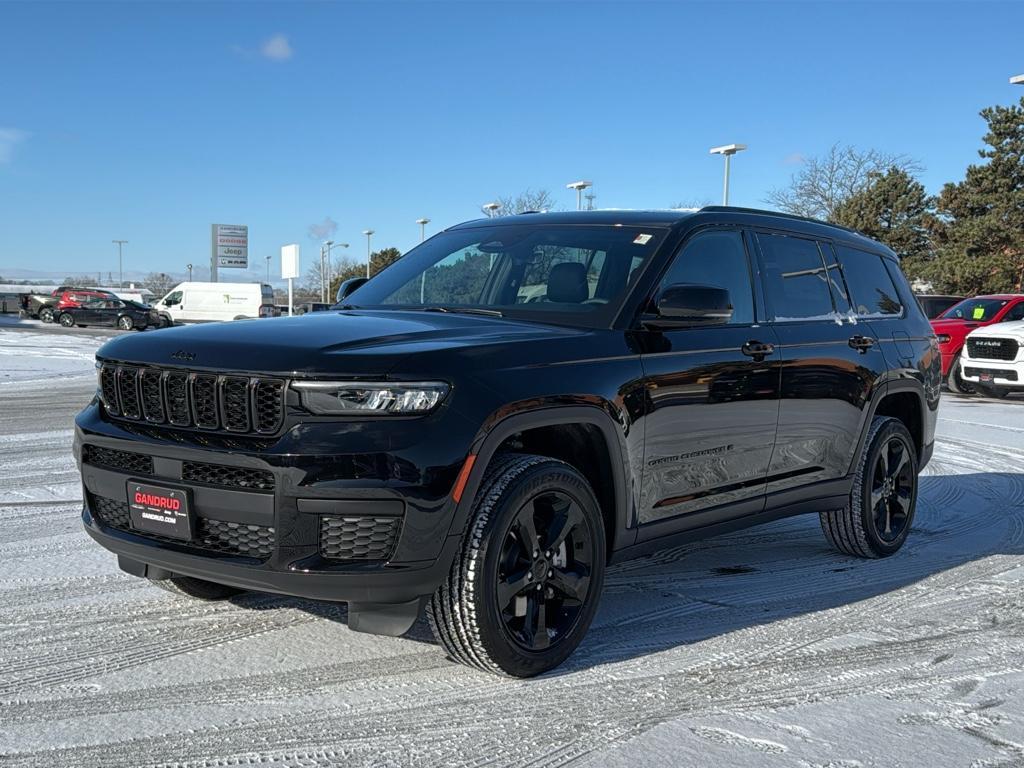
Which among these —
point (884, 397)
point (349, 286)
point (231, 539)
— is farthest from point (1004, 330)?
point (231, 539)

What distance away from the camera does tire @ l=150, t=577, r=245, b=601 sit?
15.1 ft

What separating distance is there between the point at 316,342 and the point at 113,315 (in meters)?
45.6

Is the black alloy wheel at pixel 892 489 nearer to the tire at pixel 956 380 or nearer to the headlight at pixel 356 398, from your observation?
the headlight at pixel 356 398

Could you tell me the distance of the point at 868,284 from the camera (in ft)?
20.5

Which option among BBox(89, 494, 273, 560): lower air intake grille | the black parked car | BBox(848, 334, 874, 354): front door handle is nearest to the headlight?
BBox(89, 494, 273, 560): lower air intake grille

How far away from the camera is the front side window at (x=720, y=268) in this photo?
4758 millimetres

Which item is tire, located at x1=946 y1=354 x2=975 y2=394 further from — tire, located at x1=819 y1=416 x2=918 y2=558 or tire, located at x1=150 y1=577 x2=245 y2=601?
tire, located at x1=150 y1=577 x2=245 y2=601

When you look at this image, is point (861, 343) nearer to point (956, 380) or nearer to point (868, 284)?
point (868, 284)

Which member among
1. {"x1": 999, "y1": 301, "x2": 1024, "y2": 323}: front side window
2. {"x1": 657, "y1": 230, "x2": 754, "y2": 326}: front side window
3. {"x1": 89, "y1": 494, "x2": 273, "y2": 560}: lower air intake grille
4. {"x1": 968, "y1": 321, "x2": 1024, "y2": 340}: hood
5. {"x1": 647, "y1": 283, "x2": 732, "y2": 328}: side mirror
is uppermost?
{"x1": 657, "y1": 230, "x2": 754, "y2": 326}: front side window

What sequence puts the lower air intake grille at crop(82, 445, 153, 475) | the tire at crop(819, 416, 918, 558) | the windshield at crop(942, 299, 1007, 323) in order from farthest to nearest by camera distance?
the windshield at crop(942, 299, 1007, 323) < the tire at crop(819, 416, 918, 558) < the lower air intake grille at crop(82, 445, 153, 475)

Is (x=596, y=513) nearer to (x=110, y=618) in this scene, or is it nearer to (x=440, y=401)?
(x=440, y=401)

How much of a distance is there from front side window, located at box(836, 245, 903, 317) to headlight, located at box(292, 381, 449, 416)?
349 centimetres

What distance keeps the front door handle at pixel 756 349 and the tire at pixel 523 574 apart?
1314mm

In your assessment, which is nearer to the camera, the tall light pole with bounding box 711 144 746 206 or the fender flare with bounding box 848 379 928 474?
the fender flare with bounding box 848 379 928 474
